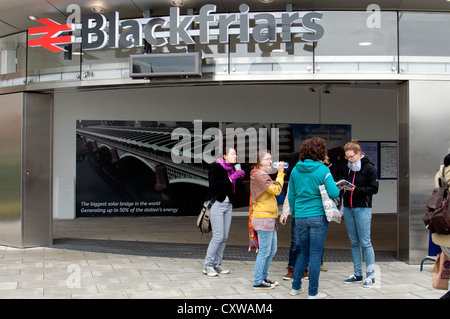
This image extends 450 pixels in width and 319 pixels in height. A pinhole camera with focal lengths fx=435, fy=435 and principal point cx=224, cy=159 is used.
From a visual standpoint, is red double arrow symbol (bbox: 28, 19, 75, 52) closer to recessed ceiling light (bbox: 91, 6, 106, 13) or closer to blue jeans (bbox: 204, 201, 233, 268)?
recessed ceiling light (bbox: 91, 6, 106, 13)

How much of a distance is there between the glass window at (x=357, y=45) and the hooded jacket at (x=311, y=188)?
2.59 meters

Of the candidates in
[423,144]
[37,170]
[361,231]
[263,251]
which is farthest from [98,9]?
[423,144]

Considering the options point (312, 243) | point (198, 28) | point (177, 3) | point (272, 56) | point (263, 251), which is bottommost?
point (263, 251)

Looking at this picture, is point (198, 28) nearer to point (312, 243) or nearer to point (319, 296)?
point (312, 243)

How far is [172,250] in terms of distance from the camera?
7.34 m

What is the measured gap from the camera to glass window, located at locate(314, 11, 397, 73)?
6.57 metres

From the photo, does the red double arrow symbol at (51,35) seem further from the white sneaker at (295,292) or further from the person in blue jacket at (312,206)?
the white sneaker at (295,292)

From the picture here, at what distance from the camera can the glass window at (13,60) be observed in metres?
7.84

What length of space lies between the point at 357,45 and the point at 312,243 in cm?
356

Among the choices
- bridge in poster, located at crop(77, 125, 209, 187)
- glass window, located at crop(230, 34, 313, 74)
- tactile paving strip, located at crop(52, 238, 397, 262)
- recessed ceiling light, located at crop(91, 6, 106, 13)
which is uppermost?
recessed ceiling light, located at crop(91, 6, 106, 13)

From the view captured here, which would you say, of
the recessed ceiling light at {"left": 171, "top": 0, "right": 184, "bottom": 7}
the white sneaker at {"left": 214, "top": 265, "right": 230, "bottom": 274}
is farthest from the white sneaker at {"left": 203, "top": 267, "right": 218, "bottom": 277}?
the recessed ceiling light at {"left": 171, "top": 0, "right": 184, "bottom": 7}

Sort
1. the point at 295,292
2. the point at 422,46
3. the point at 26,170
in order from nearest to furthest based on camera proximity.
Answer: the point at 295,292 < the point at 422,46 < the point at 26,170

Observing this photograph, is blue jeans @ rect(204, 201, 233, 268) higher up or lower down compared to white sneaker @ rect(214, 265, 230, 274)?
higher up

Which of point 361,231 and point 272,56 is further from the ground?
point 272,56
